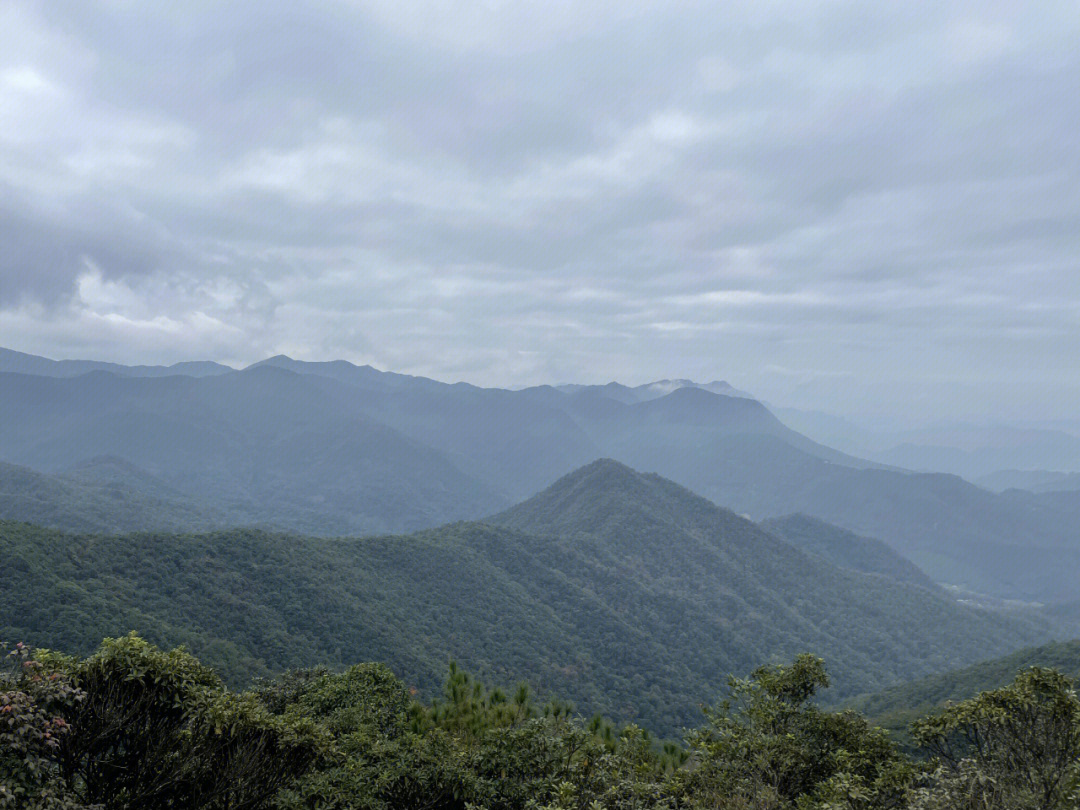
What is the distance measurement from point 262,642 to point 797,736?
77130 millimetres

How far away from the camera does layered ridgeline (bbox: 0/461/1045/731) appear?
73.2 metres

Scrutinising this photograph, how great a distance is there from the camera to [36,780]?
399 inches

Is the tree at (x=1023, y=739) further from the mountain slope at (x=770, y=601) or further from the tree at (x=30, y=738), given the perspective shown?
the mountain slope at (x=770, y=601)

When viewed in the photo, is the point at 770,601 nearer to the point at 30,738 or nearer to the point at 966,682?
the point at 966,682

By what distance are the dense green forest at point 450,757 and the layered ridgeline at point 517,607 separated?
56997 millimetres

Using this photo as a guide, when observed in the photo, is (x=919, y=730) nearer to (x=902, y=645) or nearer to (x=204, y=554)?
(x=204, y=554)

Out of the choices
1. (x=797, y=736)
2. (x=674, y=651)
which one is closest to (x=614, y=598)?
(x=674, y=651)

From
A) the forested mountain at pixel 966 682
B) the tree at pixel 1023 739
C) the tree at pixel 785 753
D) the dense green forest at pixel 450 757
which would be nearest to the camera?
the dense green forest at pixel 450 757

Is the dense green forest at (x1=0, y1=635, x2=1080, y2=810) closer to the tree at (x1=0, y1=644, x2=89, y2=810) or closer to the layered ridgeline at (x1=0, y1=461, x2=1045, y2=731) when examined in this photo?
the tree at (x1=0, y1=644, x2=89, y2=810)

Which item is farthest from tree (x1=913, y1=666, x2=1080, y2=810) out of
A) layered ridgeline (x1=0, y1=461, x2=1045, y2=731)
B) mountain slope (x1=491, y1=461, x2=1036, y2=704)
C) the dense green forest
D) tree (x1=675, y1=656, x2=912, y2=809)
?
mountain slope (x1=491, y1=461, x2=1036, y2=704)

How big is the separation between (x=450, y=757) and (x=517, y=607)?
114 metres

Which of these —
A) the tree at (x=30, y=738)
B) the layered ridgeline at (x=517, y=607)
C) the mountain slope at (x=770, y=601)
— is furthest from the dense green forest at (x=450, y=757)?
the mountain slope at (x=770, y=601)

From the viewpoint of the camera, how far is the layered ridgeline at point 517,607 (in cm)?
7325

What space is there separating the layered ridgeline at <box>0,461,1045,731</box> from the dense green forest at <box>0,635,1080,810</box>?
187 feet
